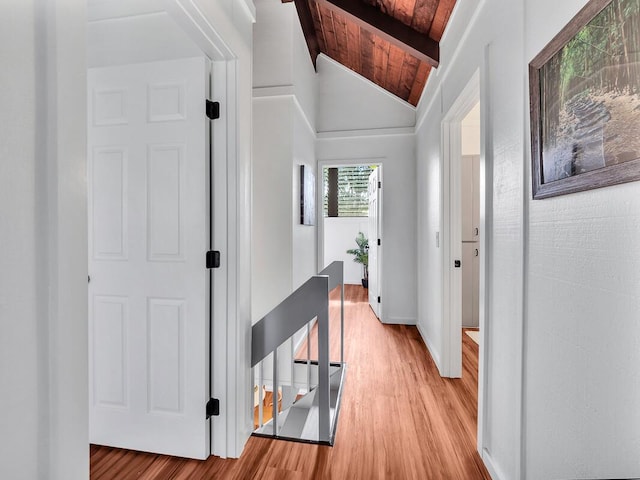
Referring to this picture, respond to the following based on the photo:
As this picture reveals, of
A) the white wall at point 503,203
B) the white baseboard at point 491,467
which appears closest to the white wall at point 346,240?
the white wall at point 503,203

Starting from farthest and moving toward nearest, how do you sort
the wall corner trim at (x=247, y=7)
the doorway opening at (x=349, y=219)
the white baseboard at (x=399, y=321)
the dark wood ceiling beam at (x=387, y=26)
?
the doorway opening at (x=349, y=219), the white baseboard at (x=399, y=321), the dark wood ceiling beam at (x=387, y=26), the wall corner trim at (x=247, y=7)

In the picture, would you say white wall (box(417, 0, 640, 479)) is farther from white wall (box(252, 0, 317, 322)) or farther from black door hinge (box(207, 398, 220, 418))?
white wall (box(252, 0, 317, 322))

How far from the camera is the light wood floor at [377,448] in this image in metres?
1.45

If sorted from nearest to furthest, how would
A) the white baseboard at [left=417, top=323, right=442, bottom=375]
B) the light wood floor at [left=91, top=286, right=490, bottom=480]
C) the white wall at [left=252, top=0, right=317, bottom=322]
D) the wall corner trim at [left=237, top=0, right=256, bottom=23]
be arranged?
the light wood floor at [left=91, top=286, right=490, bottom=480] < the wall corner trim at [left=237, top=0, right=256, bottom=23] < the white baseboard at [left=417, top=323, right=442, bottom=375] < the white wall at [left=252, top=0, right=317, bottom=322]

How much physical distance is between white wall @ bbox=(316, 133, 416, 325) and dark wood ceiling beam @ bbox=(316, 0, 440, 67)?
1360 millimetres

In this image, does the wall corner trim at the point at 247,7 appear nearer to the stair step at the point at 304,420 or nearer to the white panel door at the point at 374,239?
the stair step at the point at 304,420

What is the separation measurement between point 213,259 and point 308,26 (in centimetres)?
281

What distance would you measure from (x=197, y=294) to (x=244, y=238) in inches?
14.2

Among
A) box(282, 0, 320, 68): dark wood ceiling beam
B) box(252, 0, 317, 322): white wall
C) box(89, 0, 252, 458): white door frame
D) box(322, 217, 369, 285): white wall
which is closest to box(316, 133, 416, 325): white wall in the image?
box(282, 0, 320, 68): dark wood ceiling beam

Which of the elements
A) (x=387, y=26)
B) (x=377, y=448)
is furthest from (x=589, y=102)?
(x=387, y=26)

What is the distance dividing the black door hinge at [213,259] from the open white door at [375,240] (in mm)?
2650

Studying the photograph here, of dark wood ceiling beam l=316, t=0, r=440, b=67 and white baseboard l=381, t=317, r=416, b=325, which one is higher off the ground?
dark wood ceiling beam l=316, t=0, r=440, b=67

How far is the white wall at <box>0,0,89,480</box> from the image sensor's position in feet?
1.90

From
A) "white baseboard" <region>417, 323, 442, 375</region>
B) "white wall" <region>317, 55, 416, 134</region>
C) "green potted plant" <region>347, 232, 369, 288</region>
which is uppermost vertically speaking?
"white wall" <region>317, 55, 416, 134</region>
